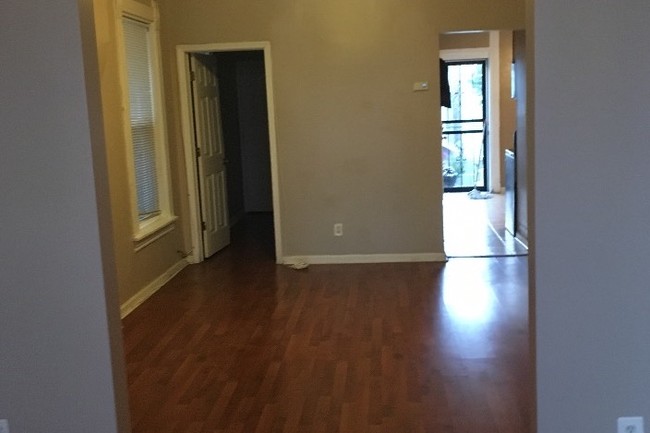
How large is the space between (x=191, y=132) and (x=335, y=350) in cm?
329

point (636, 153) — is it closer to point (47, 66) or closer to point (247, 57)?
point (47, 66)

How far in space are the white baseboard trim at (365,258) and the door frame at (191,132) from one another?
0.19 metres

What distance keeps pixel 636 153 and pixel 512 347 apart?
2.27m

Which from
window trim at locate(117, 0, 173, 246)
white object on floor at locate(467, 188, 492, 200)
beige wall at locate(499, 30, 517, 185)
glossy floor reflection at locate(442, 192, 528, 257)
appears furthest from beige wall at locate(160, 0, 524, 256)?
beige wall at locate(499, 30, 517, 185)

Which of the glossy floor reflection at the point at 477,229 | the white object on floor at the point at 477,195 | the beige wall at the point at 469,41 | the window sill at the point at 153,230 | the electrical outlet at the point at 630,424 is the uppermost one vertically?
the beige wall at the point at 469,41

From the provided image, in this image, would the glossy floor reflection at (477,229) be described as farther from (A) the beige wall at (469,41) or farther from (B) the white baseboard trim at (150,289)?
(B) the white baseboard trim at (150,289)

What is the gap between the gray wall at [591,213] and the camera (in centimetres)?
229

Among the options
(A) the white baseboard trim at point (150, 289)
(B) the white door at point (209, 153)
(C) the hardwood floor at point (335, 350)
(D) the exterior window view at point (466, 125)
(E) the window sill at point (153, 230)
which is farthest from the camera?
(D) the exterior window view at point (466, 125)

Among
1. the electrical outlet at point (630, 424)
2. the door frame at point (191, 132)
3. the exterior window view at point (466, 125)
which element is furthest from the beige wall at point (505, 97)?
the electrical outlet at point (630, 424)

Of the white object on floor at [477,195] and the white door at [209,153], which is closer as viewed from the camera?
the white door at [209,153]

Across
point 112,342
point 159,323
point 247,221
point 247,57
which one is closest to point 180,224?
point 159,323

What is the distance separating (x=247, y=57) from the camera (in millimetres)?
9141

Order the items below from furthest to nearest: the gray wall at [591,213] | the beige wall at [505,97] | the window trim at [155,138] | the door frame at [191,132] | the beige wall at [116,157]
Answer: the beige wall at [505,97]
the door frame at [191,132]
the window trim at [155,138]
the beige wall at [116,157]
the gray wall at [591,213]

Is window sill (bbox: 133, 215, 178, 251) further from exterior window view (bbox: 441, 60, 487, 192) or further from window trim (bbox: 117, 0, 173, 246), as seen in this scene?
exterior window view (bbox: 441, 60, 487, 192)
